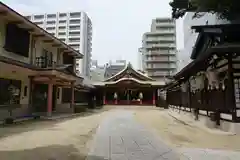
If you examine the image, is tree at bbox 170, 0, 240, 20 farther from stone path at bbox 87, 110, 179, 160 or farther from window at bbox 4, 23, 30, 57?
window at bbox 4, 23, 30, 57

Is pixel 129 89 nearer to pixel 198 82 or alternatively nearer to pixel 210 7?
pixel 198 82

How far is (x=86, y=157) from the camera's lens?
5.44m

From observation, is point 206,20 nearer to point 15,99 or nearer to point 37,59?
point 37,59

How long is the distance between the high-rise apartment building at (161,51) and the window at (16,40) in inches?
2253

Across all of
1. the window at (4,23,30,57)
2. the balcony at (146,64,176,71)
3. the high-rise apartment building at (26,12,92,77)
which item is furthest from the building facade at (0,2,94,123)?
the high-rise apartment building at (26,12,92,77)

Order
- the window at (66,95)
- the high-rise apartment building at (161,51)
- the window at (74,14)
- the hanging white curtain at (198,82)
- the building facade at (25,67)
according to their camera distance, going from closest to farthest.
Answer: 1. the building facade at (25,67)
2. the hanging white curtain at (198,82)
3. the window at (66,95)
4. the high-rise apartment building at (161,51)
5. the window at (74,14)

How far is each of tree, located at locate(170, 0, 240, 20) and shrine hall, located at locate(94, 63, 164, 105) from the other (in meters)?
25.5

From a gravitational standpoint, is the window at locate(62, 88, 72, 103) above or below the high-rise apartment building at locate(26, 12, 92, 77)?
below

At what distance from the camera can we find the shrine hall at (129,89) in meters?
37.3

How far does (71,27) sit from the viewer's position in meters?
84.1

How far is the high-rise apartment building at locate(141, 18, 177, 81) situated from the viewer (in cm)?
7256

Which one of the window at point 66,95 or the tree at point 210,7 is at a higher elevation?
the tree at point 210,7

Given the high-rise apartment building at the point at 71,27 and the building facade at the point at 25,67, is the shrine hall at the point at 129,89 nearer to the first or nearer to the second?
the building facade at the point at 25,67

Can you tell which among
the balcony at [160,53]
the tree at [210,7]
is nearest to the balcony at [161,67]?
the balcony at [160,53]
